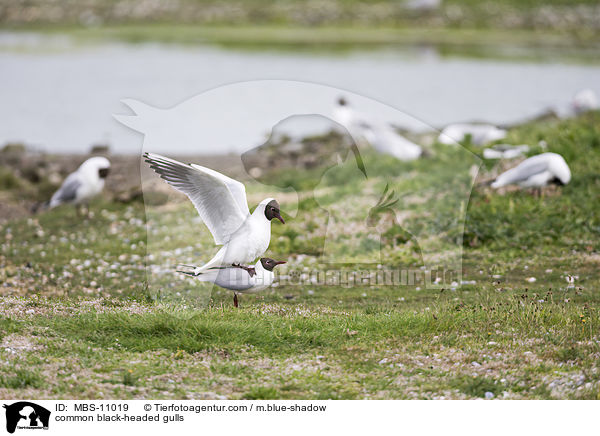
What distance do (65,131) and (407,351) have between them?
16.1m

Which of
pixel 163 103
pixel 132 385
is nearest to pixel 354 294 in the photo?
pixel 132 385

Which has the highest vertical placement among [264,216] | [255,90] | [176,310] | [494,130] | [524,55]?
[524,55]

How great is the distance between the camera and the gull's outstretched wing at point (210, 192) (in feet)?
26.6

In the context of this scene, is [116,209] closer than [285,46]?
Yes

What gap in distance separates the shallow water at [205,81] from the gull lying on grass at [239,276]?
40.1 ft

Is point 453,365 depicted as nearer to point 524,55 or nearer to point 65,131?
point 65,131

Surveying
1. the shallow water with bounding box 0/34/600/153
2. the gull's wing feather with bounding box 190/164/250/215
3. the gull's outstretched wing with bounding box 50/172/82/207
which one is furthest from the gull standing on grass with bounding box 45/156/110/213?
the shallow water with bounding box 0/34/600/153

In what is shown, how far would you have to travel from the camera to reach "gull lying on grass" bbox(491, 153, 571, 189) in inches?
502

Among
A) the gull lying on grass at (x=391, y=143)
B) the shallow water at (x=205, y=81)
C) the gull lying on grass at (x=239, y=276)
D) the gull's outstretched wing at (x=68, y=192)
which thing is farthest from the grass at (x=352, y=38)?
the gull lying on grass at (x=239, y=276)

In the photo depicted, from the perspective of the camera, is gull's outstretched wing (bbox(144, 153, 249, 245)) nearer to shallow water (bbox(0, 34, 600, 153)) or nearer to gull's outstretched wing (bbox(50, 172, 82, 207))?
gull's outstretched wing (bbox(50, 172, 82, 207))

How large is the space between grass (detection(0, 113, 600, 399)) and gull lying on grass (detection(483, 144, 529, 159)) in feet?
3.89

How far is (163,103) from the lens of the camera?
2212cm

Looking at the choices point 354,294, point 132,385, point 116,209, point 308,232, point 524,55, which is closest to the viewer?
point 132,385
